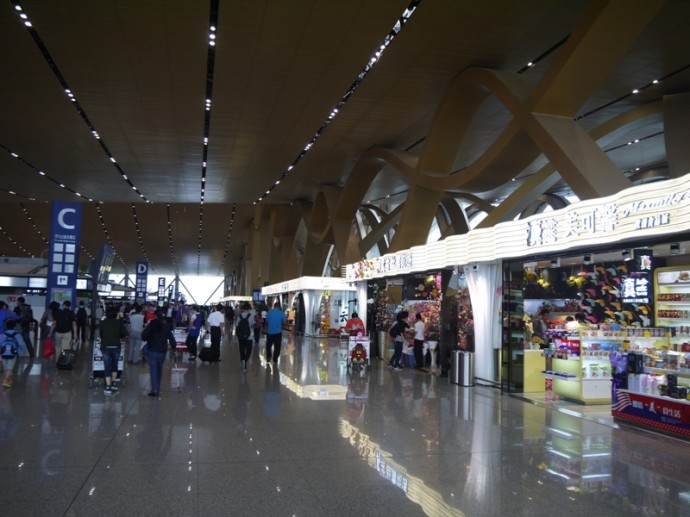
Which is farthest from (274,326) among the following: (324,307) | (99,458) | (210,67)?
(324,307)

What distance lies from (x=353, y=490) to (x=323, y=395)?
5281mm

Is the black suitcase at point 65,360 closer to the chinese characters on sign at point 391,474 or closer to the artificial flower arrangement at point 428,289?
the chinese characters on sign at point 391,474

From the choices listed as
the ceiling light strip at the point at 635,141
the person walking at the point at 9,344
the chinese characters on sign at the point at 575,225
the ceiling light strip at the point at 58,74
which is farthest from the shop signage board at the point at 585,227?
the ceiling light strip at the point at 58,74

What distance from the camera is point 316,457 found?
19.1ft

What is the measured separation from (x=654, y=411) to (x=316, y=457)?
15.7 ft

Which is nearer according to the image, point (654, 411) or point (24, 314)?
point (654, 411)

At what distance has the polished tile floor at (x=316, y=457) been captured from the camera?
445 centimetres

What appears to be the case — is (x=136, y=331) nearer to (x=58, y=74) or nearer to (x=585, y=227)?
(x=58, y=74)

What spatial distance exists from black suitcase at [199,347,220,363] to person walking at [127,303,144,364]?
5.30ft

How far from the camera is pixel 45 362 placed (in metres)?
13.8

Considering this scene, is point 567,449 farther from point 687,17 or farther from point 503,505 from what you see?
point 687,17

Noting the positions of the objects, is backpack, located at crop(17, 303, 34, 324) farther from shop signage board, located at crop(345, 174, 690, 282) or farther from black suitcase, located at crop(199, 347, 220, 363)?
shop signage board, located at crop(345, 174, 690, 282)

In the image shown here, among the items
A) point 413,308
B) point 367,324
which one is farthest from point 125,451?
point 367,324

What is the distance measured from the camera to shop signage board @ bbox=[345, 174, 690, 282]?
6750mm
